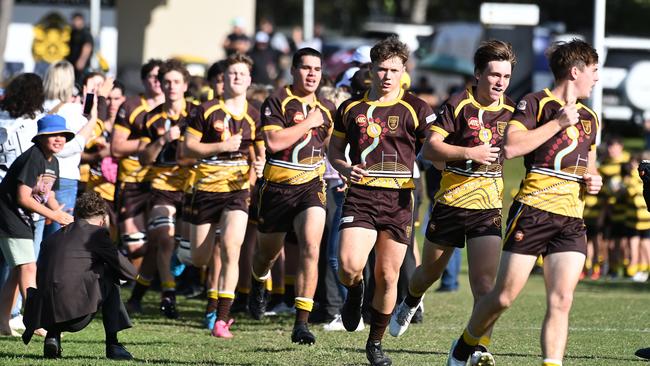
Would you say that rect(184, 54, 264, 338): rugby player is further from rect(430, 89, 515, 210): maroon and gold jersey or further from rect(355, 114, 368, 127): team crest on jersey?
rect(430, 89, 515, 210): maroon and gold jersey

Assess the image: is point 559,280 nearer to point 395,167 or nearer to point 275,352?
point 395,167

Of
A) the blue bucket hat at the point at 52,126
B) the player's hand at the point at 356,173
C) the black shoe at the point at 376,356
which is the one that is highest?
the blue bucket hat at the point at 52,126

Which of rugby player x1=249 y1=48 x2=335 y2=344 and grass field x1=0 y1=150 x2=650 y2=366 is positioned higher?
rugby player x1=249 y1=48 x2=335 y2=344

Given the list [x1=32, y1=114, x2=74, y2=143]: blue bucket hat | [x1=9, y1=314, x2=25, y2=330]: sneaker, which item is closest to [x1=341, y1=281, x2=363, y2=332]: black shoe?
[x1=32, y1=114, x2=74, y2=143]: blue bucket hat

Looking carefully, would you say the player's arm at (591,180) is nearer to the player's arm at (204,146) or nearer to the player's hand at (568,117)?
the player's hand at (568,117)

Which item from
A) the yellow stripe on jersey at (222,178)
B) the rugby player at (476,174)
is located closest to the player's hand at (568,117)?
the rugby player at (476,174)

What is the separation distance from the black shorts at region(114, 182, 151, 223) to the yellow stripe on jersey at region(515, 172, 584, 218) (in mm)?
5590

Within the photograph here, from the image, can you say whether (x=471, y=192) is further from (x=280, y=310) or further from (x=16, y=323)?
(x=16, y=323)

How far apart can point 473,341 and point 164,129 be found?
4981 millimetres

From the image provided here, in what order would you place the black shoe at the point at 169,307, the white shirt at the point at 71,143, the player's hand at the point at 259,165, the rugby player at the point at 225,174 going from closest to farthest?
the rugby player at the point at 225,174 < the player's hand at the point at 259,165 < the white shirt at the point at 71,143 < the black shoe at the point at 169,307

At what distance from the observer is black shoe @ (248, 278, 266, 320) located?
1113 centimetres

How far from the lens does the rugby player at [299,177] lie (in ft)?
33.5

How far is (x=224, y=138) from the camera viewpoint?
36.0ft

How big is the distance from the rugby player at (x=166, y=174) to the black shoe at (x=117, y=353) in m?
2.70
